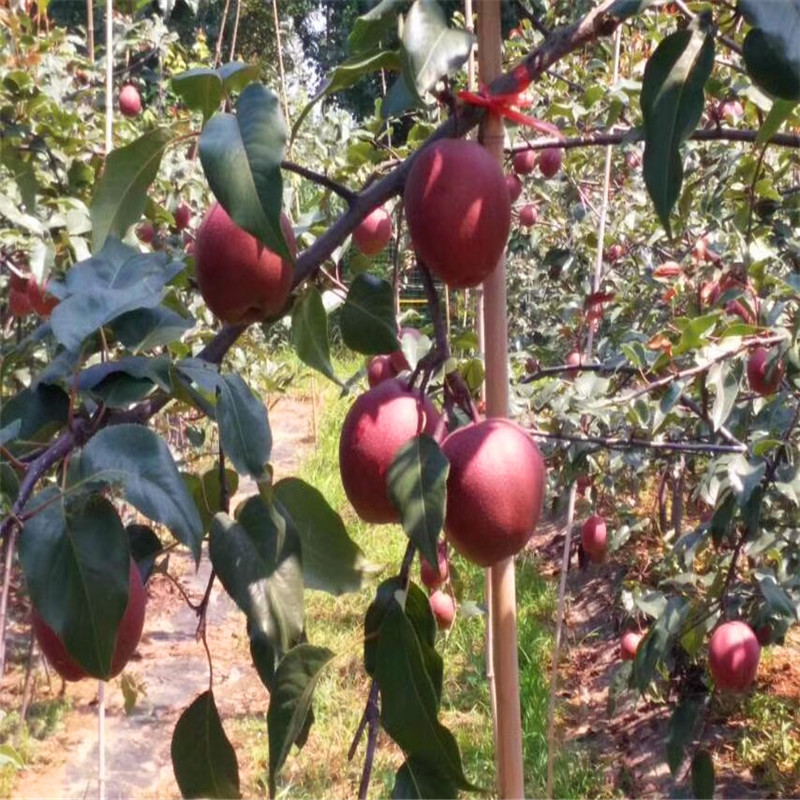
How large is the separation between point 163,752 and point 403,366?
189cm

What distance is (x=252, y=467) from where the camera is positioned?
0.53 metres

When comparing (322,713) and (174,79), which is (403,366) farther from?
(322,713)

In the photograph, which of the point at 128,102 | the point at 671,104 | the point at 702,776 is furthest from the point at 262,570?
the point at 128,102

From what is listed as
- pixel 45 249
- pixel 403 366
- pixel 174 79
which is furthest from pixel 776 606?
pixel 45 249

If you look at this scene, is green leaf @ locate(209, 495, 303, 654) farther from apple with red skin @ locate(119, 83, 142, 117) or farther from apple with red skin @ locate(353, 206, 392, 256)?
apple with red skin @ locate(119, 83, 142, 117)

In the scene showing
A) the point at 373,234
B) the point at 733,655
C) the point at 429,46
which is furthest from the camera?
the point at 733,655

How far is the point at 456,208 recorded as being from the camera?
0.57 meters

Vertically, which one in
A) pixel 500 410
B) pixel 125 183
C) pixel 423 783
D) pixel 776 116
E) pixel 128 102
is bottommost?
pixel 423 783

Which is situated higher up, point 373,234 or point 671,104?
point 373,234

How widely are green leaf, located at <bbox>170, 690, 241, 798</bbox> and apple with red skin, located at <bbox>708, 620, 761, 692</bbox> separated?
86 cm

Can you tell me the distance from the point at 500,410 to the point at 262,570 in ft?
0.55

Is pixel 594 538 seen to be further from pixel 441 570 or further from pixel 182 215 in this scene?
pixel 441 570

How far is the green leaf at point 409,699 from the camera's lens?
21.3 inches

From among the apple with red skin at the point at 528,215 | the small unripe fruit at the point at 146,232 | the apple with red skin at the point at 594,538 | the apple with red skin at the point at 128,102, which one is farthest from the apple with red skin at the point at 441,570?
the apple with red skin at the point at 128,102
